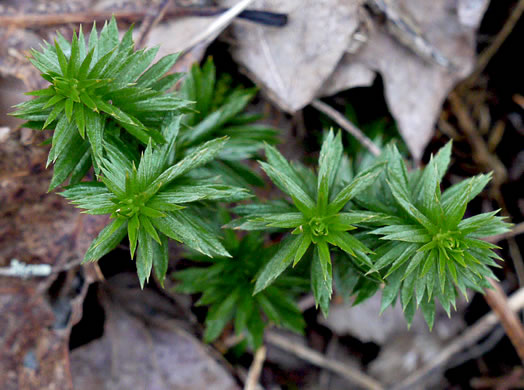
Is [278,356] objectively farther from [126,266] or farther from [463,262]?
[463,262]

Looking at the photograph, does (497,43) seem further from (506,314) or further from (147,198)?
(147,198)

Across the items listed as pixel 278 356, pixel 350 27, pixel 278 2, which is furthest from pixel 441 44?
pixel 278 356

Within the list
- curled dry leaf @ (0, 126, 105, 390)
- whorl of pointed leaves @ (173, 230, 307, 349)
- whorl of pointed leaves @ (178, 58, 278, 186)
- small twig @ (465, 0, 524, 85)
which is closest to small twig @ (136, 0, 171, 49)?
whorl of pointed leaves @ (178, 58, 278, 186)

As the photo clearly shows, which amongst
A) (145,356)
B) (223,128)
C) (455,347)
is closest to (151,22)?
(223,128)

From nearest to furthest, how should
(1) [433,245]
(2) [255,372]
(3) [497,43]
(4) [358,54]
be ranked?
(1) [433,245] → (4) [358,54] → (2) [255,372] → (3) [497,43]

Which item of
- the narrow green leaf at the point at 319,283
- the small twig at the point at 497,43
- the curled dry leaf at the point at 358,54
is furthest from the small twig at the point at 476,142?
the narrow green leaf at the point at 319,283

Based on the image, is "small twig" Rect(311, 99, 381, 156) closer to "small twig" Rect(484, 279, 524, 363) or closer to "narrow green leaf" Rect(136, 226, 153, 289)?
"small twig" Rect(484, 279, 524, 363)

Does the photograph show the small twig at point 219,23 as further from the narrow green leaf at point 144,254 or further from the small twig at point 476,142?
the small twig at point 476,142
